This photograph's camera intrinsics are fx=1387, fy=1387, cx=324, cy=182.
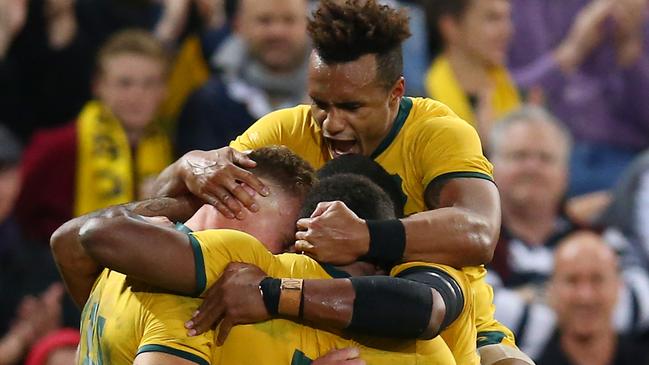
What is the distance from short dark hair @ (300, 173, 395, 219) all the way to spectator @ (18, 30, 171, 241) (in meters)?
2.66

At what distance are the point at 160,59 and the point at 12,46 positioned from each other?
0.67 metres

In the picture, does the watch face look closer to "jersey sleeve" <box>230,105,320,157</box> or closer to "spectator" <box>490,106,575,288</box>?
"jersey sleeve" <box>230,105,320,157</box>

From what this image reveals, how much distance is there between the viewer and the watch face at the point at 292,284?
310cm

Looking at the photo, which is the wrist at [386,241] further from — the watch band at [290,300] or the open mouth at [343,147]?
the open mouth at [343,147]

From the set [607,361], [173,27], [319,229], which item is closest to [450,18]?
[173,27]

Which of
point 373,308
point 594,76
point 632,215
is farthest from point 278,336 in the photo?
point 594,76

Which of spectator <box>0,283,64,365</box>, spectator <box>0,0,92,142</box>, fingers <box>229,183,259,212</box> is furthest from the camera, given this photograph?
spectator <box>0,0,92,142</box>

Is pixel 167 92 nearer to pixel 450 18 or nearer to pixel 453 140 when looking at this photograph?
pixel 450 18

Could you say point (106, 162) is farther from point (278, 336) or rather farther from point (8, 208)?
point (278, 336)

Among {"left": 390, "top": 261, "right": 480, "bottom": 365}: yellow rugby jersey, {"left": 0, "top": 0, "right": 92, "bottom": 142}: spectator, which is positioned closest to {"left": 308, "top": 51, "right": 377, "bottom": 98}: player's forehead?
{"left": 390, "top": 261, "right": 480, "bottom": 365}: yellow rugby jersey

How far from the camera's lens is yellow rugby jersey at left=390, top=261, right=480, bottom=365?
3.36 m

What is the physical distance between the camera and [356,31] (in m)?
3.68

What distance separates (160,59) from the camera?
20.5ft

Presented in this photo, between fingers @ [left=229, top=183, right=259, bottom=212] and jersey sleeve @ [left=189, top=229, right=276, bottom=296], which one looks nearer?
jersey sleeve @ [left=189, top=229, right=276, bottom=296]
